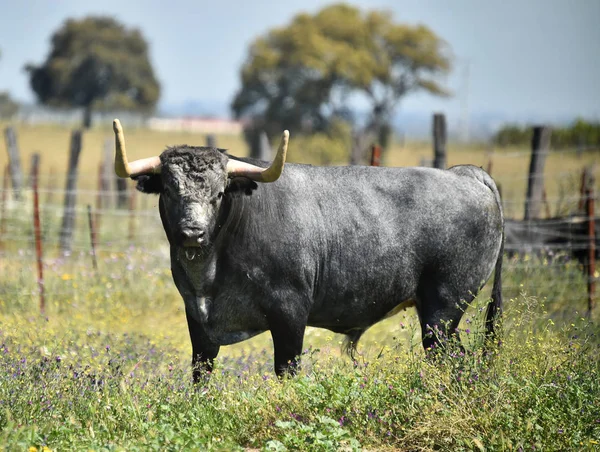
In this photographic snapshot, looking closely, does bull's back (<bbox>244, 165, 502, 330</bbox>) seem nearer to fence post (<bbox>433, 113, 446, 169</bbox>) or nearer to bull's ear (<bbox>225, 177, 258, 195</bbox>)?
bull's ear (<bbox>225, 177, 258, 195</bbox>)

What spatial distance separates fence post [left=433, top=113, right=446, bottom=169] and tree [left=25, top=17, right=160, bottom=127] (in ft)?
204

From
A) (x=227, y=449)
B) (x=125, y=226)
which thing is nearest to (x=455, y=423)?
(x=227, y=449)

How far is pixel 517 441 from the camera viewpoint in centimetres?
475

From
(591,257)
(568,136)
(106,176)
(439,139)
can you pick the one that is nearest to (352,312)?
(591,257)

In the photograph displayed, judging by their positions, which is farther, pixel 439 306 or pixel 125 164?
pixel 439 306

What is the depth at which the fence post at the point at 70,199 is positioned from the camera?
13648 mm

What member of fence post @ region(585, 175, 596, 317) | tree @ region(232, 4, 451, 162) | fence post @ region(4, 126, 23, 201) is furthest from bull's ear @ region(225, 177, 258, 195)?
tree @ region(232, 4, 451, 162)

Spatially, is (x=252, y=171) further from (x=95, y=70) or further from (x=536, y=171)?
(x=95, y=70)

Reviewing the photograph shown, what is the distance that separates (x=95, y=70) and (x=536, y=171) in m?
64.1

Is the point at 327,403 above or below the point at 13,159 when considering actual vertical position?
below

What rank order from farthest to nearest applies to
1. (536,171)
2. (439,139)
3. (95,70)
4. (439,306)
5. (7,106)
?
(7,106)
(95,70)
(536,171)
(439,139)
(439,306)

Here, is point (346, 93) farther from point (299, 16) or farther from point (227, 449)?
point (227, 449)

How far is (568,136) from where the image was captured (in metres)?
42.1

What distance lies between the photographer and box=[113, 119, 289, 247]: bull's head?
18.1 ft
